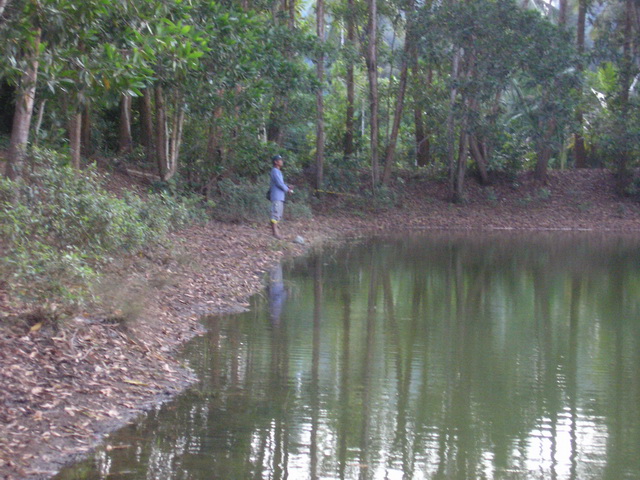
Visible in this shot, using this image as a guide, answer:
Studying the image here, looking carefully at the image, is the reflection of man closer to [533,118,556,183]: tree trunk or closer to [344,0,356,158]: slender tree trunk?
[344,0,356,158]: slender tree trunk

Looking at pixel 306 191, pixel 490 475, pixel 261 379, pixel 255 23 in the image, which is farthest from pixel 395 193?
pixel 490 475

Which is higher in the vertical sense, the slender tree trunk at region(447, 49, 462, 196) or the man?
the slender tree trunk at region(447, 49, 462, 196)

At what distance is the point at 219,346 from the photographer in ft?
28.3

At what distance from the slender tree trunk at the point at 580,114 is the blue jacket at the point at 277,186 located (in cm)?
1400

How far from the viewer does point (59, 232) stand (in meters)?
9.73

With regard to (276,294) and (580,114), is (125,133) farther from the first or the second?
(580,114)

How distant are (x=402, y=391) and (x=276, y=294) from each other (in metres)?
4.85

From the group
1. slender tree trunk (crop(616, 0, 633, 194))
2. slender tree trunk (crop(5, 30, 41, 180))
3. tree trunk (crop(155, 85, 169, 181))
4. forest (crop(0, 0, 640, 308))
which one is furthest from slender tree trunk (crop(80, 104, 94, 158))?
slender tree trunk (crop(616, 0, 633, 194))

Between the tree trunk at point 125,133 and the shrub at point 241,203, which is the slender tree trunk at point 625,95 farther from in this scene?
the tree trunk at point 125,133

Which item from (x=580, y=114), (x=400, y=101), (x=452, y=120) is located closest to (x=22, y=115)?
(x=452, y=120)

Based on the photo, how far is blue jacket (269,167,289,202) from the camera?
17.7 metres

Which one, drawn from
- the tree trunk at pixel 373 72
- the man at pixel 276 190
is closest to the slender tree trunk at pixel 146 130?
the man at pixel 276 190

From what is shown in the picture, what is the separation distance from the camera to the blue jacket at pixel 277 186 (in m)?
17.7

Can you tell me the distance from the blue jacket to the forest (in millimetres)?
1779
